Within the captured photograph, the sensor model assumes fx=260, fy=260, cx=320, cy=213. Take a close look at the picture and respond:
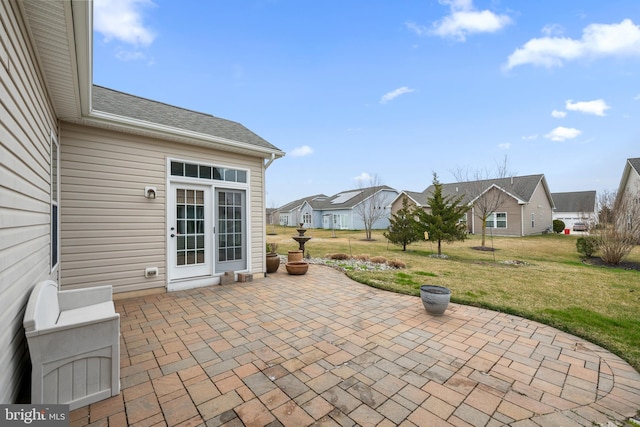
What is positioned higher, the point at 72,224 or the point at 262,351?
the point at 72,224

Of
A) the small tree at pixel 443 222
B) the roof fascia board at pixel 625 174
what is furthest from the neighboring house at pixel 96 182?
the roof fascia board at pixel 625 174

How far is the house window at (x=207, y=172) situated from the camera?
5.09m

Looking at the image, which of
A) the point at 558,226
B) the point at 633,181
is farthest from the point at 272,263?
the point at 558,226

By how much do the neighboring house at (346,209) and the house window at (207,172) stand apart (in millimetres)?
17840

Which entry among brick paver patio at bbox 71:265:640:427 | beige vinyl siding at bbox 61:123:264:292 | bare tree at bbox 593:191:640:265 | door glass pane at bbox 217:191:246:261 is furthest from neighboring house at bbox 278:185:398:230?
brick paver patio at bbox 71:265:640:427

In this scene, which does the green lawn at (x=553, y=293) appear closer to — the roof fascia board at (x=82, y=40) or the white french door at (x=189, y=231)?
the white french door at (x=189, y=231)

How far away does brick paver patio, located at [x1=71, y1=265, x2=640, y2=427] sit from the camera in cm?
186

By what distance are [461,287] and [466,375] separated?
3596mm

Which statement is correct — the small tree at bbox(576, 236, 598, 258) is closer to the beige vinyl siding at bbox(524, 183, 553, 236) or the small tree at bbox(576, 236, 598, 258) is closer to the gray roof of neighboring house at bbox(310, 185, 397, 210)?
the beige vinyl siding at bbox(524, 183, 553, 236)

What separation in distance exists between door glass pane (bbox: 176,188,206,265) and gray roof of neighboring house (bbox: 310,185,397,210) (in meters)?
20.4

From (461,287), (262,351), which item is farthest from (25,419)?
(461,287)

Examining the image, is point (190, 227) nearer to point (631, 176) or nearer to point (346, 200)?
point (346, 200)

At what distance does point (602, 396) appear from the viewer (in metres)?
2.12

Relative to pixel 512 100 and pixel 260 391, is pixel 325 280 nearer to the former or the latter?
pixel 260 391
